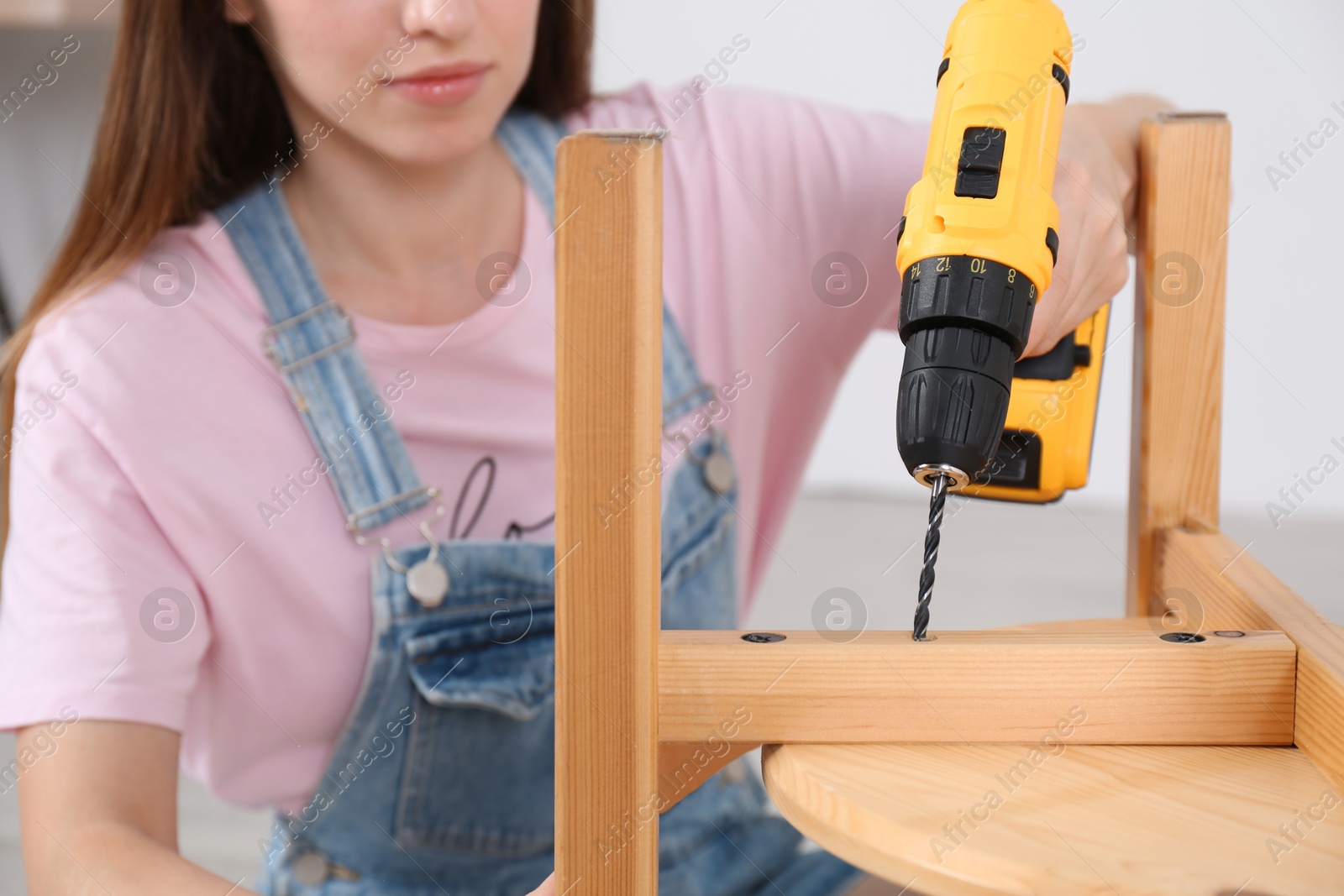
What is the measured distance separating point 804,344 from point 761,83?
1.30m

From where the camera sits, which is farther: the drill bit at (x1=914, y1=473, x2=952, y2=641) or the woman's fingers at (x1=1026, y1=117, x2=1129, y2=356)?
the woman's fingers at (x1=1026, y1=117, x2=1129, y2=356)

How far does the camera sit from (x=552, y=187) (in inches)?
34.8

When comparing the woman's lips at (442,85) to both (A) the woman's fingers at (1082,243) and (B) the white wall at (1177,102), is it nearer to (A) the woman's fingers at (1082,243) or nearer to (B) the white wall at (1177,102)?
(A) the woman's fingers at (1082,243)

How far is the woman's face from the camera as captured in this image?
0.67 metres

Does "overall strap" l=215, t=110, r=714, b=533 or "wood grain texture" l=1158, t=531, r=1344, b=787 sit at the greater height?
"overall strap" l=215, t=110, r=714, b=533

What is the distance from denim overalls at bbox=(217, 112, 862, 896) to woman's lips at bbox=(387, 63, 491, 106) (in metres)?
0.14

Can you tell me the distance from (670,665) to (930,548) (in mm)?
120

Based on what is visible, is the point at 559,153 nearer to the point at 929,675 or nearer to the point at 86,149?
the point at 929,675

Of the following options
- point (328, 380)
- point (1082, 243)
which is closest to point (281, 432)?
point (328, 380)

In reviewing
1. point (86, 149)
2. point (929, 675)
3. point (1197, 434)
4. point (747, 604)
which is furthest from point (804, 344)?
point (86, 149)

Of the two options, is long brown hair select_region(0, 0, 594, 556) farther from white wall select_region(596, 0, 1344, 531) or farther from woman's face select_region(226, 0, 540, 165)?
white wall select_region(596, 0, 1344, 531)

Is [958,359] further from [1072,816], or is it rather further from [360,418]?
[360,418]

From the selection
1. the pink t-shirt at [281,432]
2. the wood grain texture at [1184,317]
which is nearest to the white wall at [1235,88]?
the pink t-shirt at [281,432]

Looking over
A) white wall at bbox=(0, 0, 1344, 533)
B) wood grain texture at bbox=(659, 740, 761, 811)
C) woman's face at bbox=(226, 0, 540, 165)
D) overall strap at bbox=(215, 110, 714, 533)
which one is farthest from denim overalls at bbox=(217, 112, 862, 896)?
white wall at bbox=(0, 0, 1344, 533)
